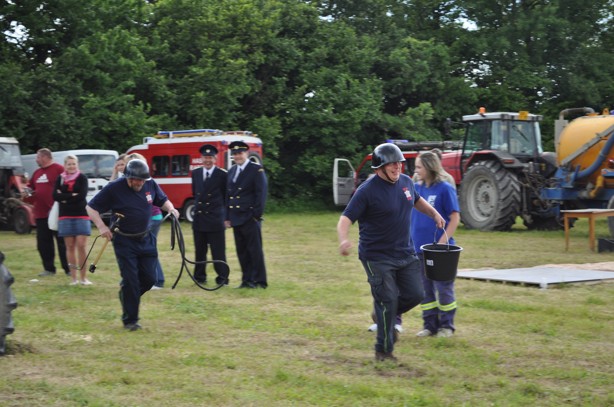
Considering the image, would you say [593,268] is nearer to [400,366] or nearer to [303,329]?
[303,329]

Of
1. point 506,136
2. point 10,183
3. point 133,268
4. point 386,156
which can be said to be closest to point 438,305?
point 386,156

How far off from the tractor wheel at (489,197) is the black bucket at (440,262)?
12.9 metres

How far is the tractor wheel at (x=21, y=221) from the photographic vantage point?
23.1 metres

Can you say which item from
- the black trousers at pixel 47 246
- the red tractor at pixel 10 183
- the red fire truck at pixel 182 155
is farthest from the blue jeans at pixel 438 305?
the red fire truck at pixel 182 155

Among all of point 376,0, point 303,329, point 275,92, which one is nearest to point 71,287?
point 303,329

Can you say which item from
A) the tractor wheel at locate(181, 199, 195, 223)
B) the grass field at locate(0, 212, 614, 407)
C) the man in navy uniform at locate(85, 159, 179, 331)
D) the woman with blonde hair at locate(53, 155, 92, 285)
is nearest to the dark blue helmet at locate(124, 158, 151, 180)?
the man in navy uniform at locate(85, 159, 179, 331)

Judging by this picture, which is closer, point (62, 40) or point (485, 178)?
point (485, 178)

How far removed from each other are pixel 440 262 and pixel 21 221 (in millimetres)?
17403

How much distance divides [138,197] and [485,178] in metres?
13.3

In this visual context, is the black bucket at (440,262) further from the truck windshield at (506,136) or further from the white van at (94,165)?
the white van at (94,165)

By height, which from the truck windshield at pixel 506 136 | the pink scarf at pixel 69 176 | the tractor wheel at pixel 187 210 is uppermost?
the truck windshield at pixel 506 136

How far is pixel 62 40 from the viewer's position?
28.4 m

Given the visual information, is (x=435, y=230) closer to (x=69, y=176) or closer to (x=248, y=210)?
(x=248, y=210)

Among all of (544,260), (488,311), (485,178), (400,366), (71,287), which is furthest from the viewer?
(485,178)
